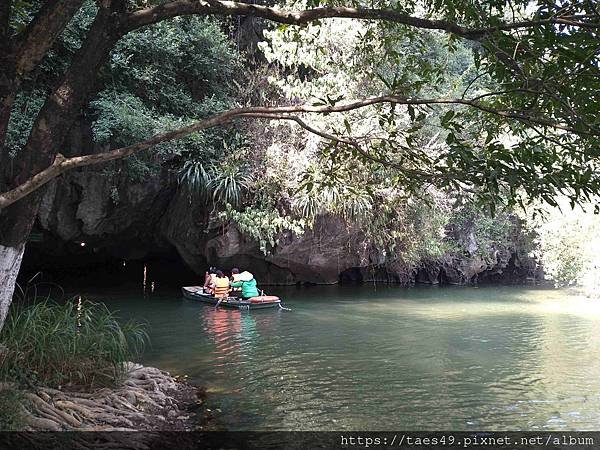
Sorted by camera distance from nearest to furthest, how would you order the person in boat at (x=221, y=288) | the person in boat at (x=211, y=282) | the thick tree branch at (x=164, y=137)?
the thick tree branch at (x=164, y=137), the person in boat at (x=221, y=288), the person in boat at (x=211, y=282)

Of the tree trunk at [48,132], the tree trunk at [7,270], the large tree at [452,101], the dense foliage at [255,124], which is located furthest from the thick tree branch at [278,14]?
the dense foliage at [255,124]

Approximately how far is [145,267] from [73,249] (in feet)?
13.3

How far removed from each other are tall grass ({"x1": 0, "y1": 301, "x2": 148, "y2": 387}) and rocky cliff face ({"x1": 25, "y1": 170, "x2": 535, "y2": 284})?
25.5 feet

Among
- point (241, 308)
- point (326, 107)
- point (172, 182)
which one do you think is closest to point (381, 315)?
point (241, 308)

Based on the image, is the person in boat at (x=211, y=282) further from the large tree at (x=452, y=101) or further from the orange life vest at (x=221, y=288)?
the large tree at (x=452, y=101)

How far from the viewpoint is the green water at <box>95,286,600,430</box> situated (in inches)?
234

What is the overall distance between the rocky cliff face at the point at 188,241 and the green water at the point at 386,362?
2377mm

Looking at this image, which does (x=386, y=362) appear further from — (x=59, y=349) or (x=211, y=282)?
(x=211, y=282)

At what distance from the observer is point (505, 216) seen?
20828 millimetres

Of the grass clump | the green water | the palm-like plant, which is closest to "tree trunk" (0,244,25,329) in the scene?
the grass clump

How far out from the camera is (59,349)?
5.21m

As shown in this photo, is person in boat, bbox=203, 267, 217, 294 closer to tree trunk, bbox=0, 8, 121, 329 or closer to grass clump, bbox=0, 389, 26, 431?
grass clump, bbox=0, 389, 26, 431

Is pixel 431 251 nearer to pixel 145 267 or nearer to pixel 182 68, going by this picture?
pixel 182 68

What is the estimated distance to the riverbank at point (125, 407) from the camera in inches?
181
